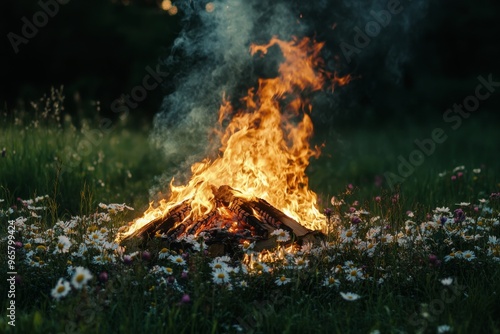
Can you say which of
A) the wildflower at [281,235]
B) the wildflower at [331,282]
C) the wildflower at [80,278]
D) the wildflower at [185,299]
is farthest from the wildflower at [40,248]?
the wildflower at [331,282]

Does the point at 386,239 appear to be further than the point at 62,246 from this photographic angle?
Yes

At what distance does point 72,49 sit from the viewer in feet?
74.8

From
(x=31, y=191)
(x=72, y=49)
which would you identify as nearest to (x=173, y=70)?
(x=31, y=191)

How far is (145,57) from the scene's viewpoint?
23.1 metres

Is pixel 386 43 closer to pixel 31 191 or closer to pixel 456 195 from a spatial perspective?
pixel 456 195

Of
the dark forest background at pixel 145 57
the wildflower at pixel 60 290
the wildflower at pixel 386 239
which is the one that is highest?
the dark forest background at pixel 145 57

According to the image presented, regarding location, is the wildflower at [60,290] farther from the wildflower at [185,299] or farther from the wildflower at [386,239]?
the wildflower at [386,239]

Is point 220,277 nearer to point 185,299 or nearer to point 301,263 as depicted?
point 185,299

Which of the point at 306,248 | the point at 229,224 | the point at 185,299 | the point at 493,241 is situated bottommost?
the point at 185,299

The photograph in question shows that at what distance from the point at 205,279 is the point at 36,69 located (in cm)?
1945

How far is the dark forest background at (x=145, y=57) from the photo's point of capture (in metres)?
22.2

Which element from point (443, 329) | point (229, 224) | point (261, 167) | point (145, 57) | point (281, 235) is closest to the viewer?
point (443, 329)

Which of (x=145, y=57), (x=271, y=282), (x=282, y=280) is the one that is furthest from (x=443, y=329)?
(x=145, y=57)

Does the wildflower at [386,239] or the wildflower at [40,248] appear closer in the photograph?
the wildflower at [40,248]
